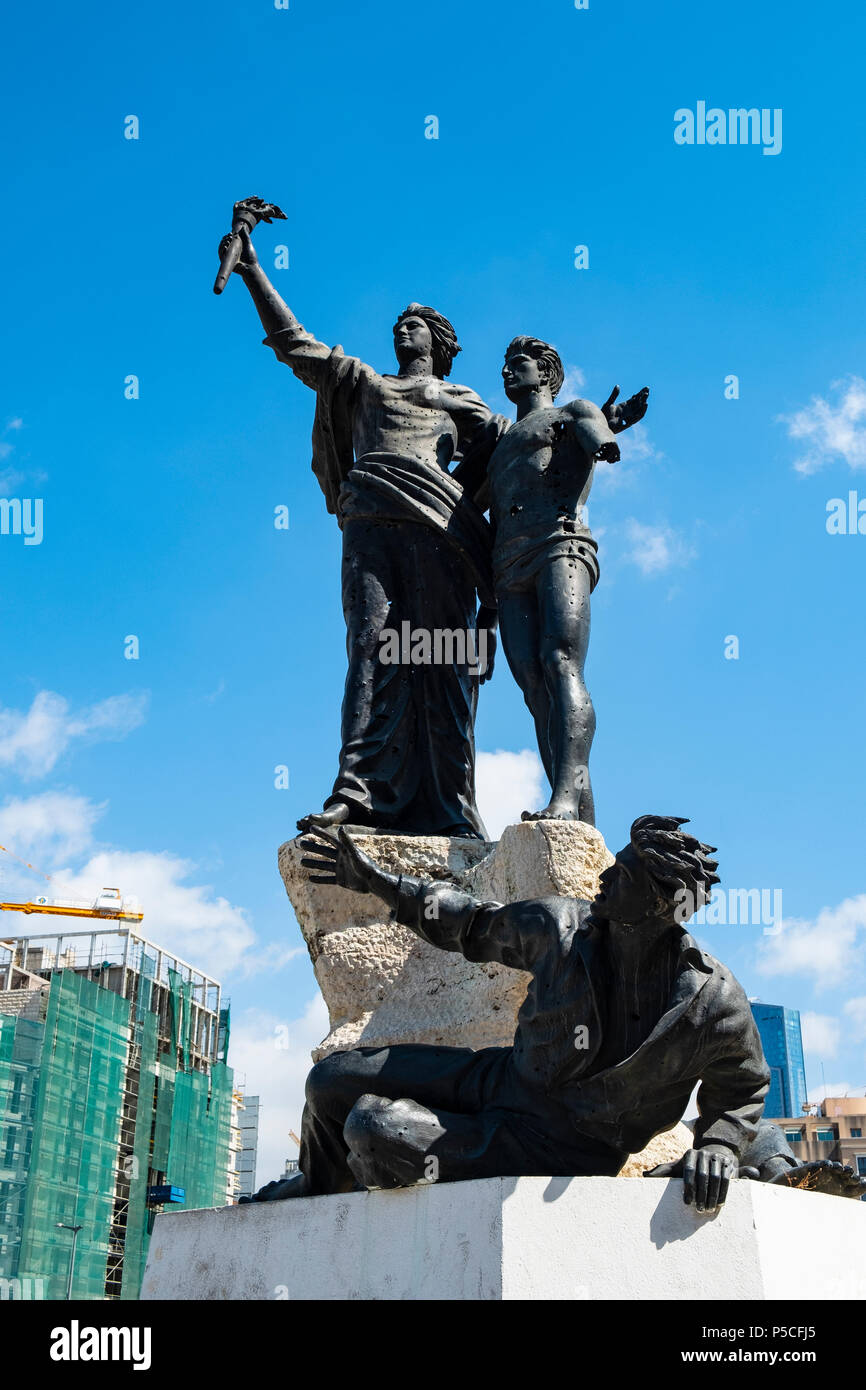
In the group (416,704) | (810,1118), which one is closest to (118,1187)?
(810,1118)

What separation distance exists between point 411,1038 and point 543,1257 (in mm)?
1552

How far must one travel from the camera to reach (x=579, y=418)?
218 inches

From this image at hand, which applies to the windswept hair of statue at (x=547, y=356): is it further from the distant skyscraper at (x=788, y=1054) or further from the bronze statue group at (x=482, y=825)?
the distant skyscraper at (x=788, y=1054)

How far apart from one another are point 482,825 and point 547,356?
7.18 feet

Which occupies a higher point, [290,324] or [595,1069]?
[290,324]

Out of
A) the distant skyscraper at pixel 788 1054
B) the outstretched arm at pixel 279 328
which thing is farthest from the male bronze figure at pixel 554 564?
the distant skyscraper at pixel 788 1054

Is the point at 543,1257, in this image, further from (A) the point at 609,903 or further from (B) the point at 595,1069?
(A) the point at 609,903

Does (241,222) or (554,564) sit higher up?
(241,222)

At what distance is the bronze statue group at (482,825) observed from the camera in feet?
11.8

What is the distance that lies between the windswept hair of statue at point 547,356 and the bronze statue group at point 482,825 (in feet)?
0.03

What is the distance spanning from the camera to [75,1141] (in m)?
38.4

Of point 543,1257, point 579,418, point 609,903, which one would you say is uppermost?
point 579,418

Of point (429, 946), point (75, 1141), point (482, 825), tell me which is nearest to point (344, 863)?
point (429, 946)

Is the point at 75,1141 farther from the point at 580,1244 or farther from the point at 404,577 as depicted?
the point at 580,1244
